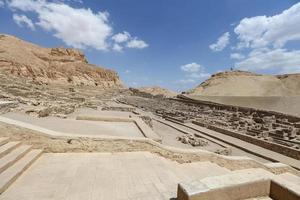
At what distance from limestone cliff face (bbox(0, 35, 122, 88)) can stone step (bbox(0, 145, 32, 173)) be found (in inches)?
1966

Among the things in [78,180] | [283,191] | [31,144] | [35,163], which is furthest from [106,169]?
[283,191]

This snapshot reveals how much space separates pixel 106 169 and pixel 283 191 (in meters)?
3.41

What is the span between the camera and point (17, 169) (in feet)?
14.7

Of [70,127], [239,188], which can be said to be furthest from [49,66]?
[239,188]

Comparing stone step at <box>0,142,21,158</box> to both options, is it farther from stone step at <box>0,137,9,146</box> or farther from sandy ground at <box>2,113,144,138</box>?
sandy ground at <box>2,113,144,138</box>

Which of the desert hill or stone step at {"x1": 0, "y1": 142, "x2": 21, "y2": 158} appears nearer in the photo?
stone step at {"x1": 0, "y1": 142, "x2": 21, "y2": 158}

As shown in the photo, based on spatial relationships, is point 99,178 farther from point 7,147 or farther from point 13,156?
point 7,147

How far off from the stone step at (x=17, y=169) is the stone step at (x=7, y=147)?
1.08 feet

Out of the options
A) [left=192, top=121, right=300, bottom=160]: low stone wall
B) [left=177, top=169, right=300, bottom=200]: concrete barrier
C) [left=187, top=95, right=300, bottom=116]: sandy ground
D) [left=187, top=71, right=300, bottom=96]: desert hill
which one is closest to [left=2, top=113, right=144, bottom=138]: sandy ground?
[left=177, top=169, right=300, bottom=200]: concrete barrier

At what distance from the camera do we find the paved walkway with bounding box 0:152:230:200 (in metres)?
Answer: 3.84

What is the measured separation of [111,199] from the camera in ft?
12.2

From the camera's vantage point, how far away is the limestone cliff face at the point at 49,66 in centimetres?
5309

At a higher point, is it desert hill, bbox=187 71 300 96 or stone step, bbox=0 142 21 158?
desert hill, bbox=187 71 300 96

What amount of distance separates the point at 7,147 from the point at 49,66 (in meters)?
65.3
